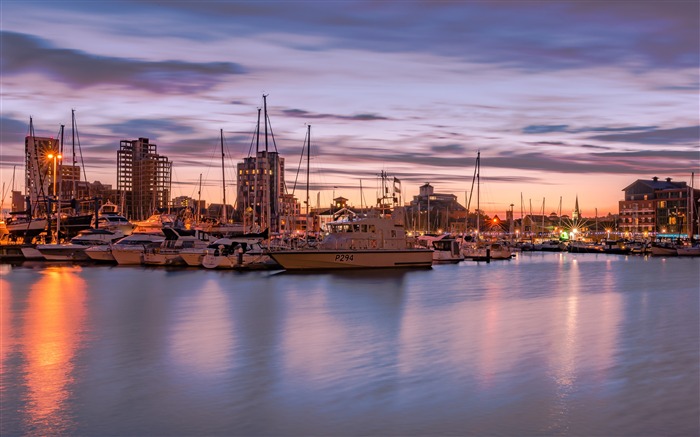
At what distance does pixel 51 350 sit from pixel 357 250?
36428 mm

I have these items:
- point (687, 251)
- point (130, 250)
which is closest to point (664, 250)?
point (687, 251)

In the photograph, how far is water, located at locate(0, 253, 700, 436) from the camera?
17.5 m

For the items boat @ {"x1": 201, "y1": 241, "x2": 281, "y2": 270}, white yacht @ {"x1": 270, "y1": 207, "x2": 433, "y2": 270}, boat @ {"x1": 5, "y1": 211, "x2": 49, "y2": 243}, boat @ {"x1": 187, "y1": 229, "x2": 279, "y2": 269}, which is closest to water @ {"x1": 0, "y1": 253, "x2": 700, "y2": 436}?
white yacht @ {"x1": 270, "y1": 207, "x2": 433, "y2": 270}

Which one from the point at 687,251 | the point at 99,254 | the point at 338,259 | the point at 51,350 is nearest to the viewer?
the point at 51,350

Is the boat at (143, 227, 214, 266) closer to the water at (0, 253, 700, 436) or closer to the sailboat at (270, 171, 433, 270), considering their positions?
the sailboat at (270, 171, 433, 270)

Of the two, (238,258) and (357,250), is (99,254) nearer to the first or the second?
(238,258)

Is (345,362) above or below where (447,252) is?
below

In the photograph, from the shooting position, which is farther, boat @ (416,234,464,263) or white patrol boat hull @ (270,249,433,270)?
boat @ (416,234,464,263)

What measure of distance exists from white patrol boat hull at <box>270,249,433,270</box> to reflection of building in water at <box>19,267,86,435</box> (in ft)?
57.3

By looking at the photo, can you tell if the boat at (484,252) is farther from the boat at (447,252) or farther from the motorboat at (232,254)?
the motorboat at (232,254)

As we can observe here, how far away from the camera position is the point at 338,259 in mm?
60656

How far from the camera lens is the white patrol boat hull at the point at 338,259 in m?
60.3

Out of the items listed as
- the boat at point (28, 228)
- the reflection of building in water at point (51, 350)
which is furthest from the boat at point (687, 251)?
the boat at point (28, 228)

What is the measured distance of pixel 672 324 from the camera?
116 feet
